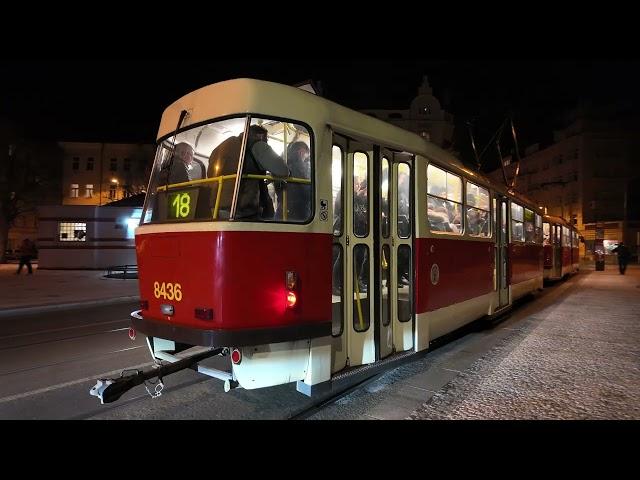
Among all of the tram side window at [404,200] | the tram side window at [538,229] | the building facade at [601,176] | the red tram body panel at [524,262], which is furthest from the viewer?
the building facade at [601,176]

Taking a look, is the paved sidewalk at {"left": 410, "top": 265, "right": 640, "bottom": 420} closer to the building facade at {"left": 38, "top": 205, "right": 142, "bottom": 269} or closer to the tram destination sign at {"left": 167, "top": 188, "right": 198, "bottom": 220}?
the tram destination sign at {"left": 167, "top": 188, "right": 198, "bottom": 220}

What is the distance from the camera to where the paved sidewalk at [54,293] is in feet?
41.8

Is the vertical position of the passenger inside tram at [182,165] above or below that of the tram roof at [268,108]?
below

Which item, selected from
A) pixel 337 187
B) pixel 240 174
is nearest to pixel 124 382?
pixel 240 174

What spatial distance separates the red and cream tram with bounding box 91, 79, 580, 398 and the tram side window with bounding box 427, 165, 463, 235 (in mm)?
213

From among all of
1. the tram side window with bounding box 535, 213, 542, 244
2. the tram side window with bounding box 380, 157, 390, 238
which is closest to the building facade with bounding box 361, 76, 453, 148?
the tram side window with bounding box 535, 213, 542, 244

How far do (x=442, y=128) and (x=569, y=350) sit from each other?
61.7m

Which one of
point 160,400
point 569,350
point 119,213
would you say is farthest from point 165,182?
point 119,213

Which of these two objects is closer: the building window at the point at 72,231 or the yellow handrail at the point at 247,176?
the yellow handrail at the point at 247,176

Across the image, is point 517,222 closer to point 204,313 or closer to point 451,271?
point 451,271

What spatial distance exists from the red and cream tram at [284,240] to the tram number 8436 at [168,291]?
0.02 metres

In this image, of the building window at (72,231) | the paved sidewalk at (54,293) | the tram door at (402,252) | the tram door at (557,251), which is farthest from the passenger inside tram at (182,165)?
the building window at (72,231)

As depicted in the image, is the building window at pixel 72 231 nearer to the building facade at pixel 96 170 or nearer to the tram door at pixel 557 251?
the building facade at pixel 96 170
